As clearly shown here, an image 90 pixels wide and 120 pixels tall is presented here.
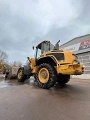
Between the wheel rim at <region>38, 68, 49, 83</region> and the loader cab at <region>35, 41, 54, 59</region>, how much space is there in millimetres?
1639

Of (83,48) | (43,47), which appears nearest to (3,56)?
(83,48)

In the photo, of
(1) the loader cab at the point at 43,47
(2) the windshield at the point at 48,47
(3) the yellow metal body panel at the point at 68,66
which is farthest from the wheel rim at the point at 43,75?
(2) the windshield at the point at 48,47

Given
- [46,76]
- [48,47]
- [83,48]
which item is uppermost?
[83,48]

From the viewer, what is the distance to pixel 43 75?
809cm

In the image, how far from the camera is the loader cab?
9.50 metres

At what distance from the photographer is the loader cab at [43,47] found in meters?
9.50

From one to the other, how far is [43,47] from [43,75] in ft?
7.17

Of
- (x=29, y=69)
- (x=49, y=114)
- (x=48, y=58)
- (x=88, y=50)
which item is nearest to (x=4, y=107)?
(x=49, y=114)

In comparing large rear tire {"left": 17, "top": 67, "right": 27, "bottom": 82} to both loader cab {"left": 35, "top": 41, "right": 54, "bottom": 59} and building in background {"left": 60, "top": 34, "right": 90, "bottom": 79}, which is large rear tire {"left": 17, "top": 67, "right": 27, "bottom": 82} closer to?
loader cab {"left": 35, "top": 41, "right": 54, "bottom": 59}

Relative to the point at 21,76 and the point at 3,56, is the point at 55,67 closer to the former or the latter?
the point at 21,76

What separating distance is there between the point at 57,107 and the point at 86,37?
21.0 meters

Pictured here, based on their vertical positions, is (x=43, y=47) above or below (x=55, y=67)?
above

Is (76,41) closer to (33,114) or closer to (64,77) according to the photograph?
(64,77)

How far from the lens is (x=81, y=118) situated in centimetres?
365
